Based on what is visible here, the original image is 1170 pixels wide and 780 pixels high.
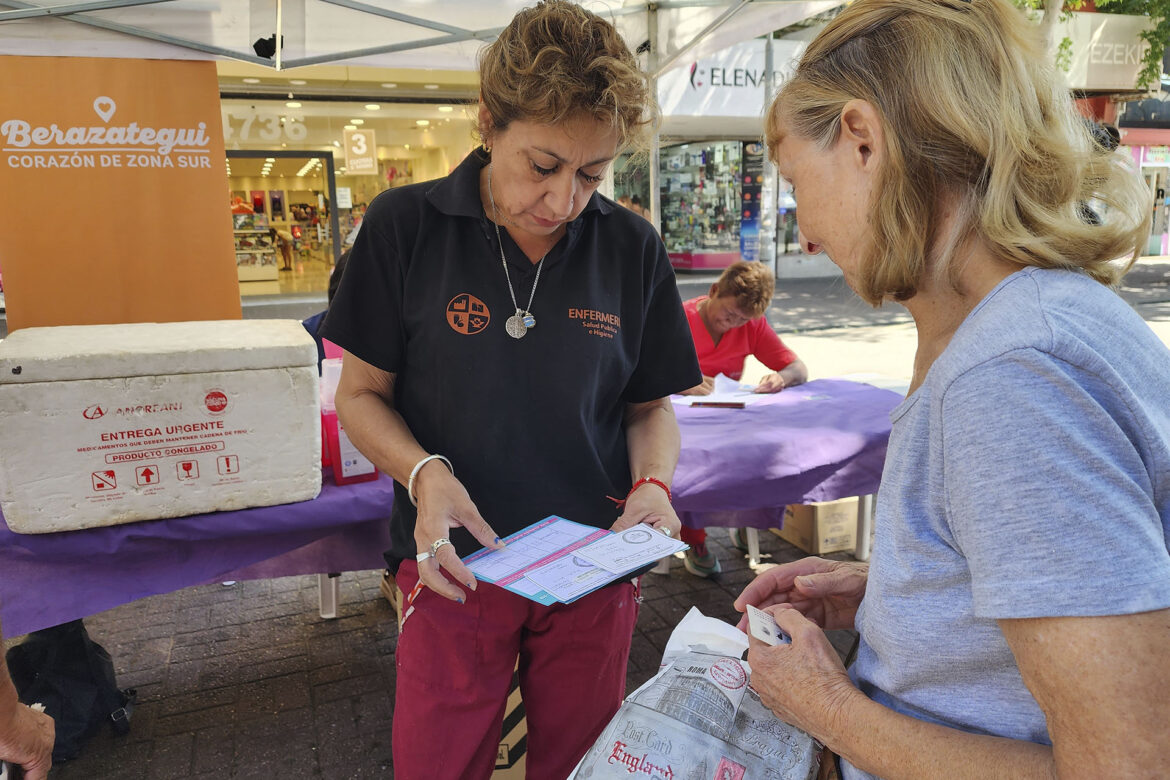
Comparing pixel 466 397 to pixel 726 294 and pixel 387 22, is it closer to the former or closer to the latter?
pixel 726 294

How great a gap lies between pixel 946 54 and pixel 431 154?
43.0ft

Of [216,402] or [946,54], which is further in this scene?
[216,402]

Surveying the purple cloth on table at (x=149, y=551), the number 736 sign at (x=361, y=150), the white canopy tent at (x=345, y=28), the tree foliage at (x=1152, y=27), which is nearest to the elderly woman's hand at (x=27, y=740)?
the purple cloth on table at (x=149, y=551)

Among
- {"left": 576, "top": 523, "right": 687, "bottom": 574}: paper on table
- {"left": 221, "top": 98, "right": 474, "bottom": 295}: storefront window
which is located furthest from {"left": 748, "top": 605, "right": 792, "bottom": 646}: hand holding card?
{"left": 221, "top": 98, "right": 474, "bottom": 295}: storefront window

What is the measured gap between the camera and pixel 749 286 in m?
4.13

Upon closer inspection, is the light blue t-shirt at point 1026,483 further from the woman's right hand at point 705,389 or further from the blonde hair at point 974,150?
the woman's right hand at point 705,389

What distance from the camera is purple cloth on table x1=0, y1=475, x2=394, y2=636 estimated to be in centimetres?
215

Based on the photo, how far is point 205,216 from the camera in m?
4.82

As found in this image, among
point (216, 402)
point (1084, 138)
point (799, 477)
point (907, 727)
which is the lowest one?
point (799, 477)

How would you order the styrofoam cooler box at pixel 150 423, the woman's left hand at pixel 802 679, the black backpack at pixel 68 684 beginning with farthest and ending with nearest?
the black backpack at pixel 68 684
the styrofoam cooler box at pixel 150 423
the woman's left hand at pixel 802 679

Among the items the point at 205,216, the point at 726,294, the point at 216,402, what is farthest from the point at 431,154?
the point at 216,402

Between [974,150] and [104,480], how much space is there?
7.08ft

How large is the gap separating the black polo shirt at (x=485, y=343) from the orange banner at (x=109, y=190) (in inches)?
153

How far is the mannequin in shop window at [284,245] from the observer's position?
14586mm
